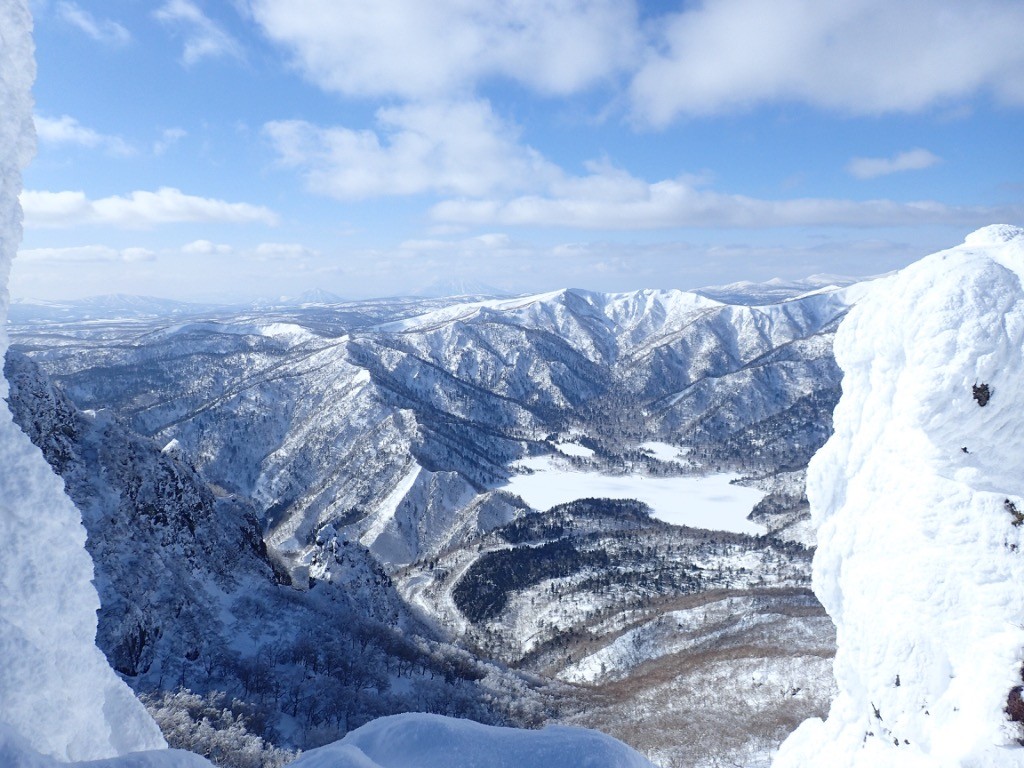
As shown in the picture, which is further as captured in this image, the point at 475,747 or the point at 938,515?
the point at 475,747

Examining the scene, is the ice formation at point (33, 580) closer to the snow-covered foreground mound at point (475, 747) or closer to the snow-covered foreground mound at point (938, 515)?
the snow-covered foreground mound at point (475, 747)

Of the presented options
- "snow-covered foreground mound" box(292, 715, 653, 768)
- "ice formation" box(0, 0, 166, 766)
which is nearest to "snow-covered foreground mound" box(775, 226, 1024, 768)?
"snow-covered foreground mound" box(292, 715, 653, 768)

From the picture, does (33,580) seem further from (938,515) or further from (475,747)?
(938,515)

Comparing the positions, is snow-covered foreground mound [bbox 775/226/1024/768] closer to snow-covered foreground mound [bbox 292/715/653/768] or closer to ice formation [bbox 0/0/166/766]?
snow-covered foreground mound [bbox 292/715/653/768]

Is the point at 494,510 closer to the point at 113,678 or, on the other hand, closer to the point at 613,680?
the point at 613,680

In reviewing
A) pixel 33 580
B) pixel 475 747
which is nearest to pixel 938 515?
pixel 475 747

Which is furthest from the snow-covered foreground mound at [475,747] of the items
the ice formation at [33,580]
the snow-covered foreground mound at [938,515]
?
the snow-covered foreground mound at [938,515]

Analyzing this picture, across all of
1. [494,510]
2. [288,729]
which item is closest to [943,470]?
[288,729]
